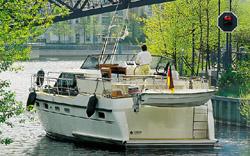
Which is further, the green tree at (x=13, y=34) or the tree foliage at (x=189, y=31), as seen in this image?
the tree foliage at (x=189, y=31)

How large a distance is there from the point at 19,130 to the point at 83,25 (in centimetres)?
14979

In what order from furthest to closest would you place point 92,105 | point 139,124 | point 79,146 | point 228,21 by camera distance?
point 228,21 → point 79,146 → point 92,105 → point 139,124

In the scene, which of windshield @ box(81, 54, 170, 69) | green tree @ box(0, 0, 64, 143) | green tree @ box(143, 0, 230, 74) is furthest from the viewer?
green tree @ box(143, 0, 230, 74)

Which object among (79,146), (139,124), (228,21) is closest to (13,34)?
(139,124)

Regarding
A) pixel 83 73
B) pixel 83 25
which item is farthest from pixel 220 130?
pixel 83 25

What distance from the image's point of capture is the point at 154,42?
59344 mm

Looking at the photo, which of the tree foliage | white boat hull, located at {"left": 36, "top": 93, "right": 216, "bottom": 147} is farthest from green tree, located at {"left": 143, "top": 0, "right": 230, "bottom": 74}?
white boat hull, located at {"left": 36, "top": 93, "right": 216, "bottom": 147}

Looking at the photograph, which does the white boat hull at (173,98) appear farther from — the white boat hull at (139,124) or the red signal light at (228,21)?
the red signal light at (228,21)

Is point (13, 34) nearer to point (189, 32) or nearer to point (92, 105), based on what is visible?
point (92, 105)

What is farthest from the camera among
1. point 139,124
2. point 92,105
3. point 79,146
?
point 79,146

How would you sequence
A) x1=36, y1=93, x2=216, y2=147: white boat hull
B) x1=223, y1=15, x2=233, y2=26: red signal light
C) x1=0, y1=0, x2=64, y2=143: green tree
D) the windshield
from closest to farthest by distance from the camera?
x1=0, y1=0, x2=64, y2=143: green tree < x1=36, y1=93, x2=216, y2=147: white boat hull < the windshield < x1=223, y1=15, x2=233, y2=26: red signal light

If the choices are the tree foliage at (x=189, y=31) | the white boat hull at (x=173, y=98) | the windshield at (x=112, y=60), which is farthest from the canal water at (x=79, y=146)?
the tree foliage at (x=189, y=31)

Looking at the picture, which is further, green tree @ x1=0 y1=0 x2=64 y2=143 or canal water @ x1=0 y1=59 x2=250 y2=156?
canal water @ x1=0 y1=59 x2=250 y2=156

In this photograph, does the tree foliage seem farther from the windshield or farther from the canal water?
the windshield
